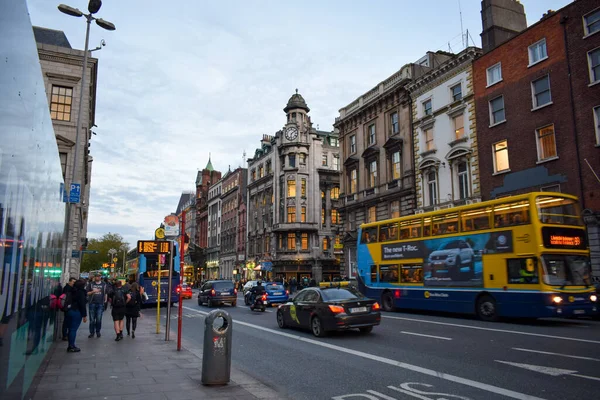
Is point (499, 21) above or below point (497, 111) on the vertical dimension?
above

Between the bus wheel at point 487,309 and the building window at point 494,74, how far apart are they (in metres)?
15.8

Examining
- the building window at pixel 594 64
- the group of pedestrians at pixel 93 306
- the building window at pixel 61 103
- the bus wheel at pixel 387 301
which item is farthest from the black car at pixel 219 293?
the building window at pixel 594 64

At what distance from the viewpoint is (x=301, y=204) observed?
62.1 m

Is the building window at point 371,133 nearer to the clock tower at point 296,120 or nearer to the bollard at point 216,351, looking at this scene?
the clock tower at point 296,120

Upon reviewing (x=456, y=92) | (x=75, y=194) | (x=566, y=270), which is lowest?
(x=566, y=270)

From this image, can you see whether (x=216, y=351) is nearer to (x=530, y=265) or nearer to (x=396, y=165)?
(x=530, y=265)

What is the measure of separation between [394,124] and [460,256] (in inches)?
838

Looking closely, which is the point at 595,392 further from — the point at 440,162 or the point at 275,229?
the point at 275,229

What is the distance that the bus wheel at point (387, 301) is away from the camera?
23319 mm

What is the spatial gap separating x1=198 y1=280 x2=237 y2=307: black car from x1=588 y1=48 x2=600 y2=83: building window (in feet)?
74.2

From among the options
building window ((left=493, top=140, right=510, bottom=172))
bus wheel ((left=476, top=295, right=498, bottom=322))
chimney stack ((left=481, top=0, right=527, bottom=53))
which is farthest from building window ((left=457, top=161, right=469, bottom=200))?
bus wheel ((left=476, top=295, right=498, bottom=322))

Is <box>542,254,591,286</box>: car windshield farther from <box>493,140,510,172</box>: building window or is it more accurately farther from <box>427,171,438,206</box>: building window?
<box>427,171,438,206</box>: building window

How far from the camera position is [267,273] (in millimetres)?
63469

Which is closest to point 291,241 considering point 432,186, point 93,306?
point 432,186
